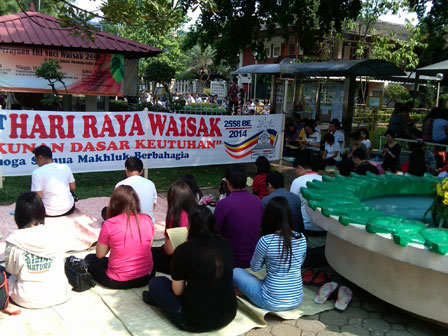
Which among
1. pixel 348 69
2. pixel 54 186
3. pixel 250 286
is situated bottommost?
pixel 250 286

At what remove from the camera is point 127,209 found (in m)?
4.15

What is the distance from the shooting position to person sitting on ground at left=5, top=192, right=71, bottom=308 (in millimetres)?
3707

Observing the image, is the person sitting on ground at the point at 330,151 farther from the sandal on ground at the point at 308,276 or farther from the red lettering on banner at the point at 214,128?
the sandal on ground at the point at 308,276

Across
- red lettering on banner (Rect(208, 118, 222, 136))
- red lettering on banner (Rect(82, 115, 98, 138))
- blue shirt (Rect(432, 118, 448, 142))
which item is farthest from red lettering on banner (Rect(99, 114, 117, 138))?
blue shirt (Rect(432, 118, 448, 142))

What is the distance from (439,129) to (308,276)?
7560 mm

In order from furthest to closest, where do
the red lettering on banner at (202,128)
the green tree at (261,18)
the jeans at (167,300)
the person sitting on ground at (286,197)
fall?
the green tree at (261,18)
the red lettering on banner at (202,128)
the person sitting on ground at (286,197)
the jeans at (167,300)

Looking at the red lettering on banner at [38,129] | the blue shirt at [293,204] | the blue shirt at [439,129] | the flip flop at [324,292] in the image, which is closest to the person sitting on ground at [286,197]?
the blue shirt at [293,204]

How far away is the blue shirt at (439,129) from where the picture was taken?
1059 cm

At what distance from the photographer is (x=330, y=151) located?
1038 cm

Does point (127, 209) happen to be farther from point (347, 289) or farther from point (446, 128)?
A: point (446, 128)

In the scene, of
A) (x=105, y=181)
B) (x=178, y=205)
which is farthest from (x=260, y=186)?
(x=105, y=181)

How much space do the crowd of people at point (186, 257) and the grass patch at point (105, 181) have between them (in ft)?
12.4

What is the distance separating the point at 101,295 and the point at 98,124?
167 inches

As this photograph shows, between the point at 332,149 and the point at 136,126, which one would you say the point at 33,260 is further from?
the point at 332,149
